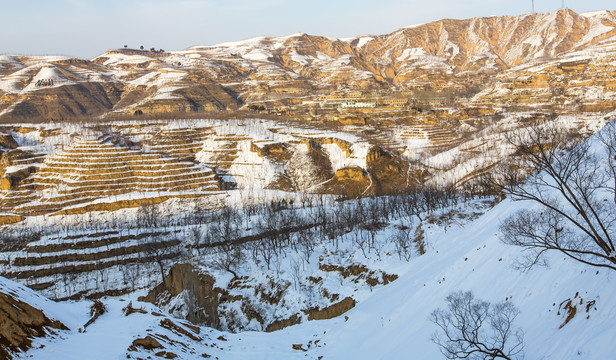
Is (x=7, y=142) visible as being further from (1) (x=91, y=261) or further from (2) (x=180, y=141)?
(1) (x=91, y=261)

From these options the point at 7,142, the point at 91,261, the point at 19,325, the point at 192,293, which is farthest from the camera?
the point at 7,142

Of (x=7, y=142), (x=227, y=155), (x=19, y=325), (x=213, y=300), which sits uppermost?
(x=7, y=142)

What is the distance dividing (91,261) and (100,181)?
38.8 metres

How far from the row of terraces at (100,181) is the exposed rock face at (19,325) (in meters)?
77.2

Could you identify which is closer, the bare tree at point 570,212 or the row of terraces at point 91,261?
the bare tree at point 570,212

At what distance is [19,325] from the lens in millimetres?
15891

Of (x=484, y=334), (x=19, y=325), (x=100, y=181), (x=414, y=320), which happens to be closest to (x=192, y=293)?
(x=414, y=320)

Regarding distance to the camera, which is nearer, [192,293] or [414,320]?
[414,320]

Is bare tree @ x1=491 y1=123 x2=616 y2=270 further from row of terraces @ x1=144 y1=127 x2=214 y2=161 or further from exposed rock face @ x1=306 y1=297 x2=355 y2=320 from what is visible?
row of terraces @ x1=144 y1=127 x2=214 y2=161

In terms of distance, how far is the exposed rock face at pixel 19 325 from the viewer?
14.8m

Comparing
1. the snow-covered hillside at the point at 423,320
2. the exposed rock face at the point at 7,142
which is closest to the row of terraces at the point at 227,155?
the exposed rock face at the point at 7,142

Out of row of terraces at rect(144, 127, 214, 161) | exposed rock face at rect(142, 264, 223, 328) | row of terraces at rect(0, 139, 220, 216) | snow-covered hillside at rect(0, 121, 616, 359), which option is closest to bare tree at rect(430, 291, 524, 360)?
snow-covered hillside at rect(0, 121, 616, 359)

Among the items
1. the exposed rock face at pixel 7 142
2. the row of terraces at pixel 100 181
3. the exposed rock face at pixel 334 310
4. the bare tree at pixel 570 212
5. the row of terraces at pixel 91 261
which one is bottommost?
the row of terraces at pixel 91 261

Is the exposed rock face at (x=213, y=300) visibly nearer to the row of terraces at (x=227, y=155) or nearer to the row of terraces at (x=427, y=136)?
the row of terraces at (x=227, y=155)
